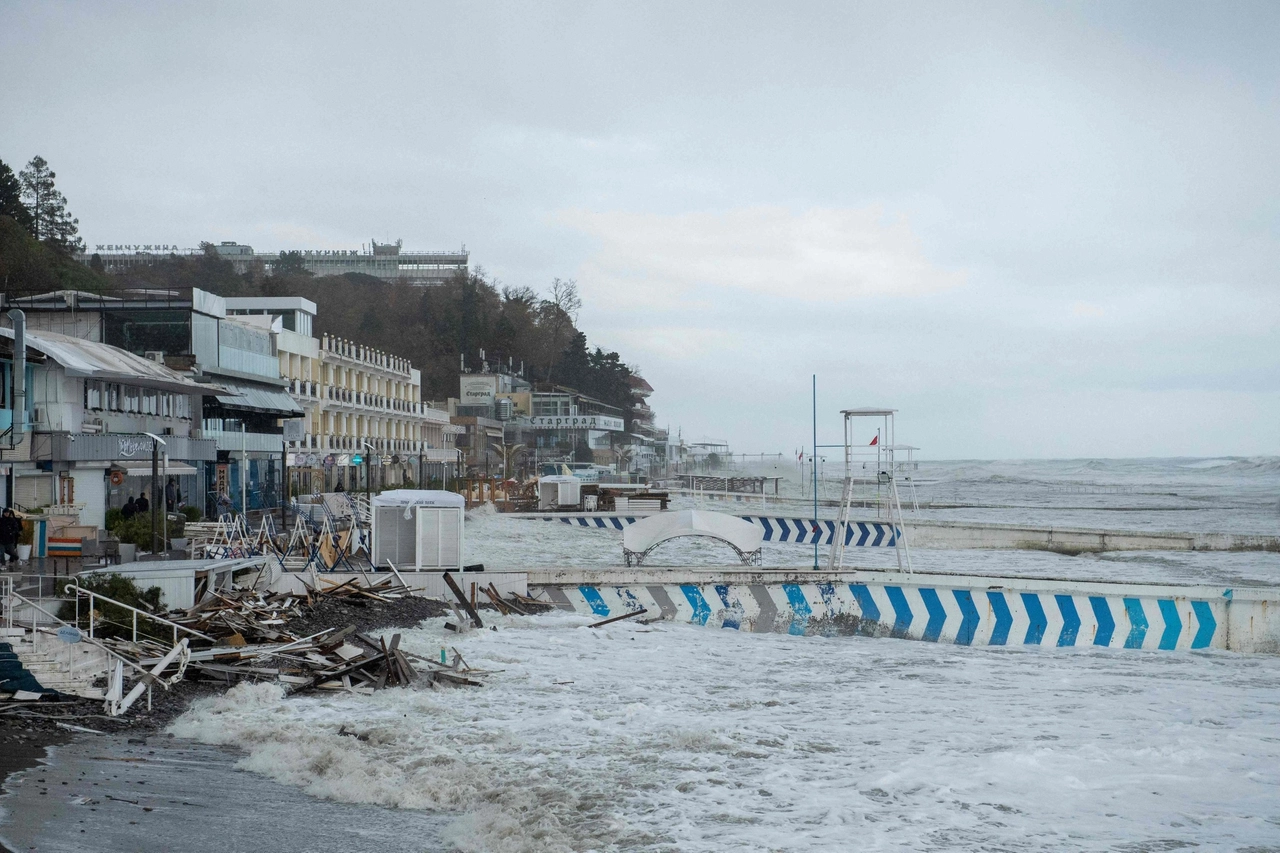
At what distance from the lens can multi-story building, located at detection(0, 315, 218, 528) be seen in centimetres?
2427

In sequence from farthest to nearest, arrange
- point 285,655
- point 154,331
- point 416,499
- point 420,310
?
point 420,310 < point 154,331 < point 416,499 < point 285,655

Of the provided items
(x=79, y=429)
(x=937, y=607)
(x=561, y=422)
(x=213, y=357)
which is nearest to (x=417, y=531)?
(x=937, y=607)

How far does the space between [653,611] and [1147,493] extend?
2842 inches

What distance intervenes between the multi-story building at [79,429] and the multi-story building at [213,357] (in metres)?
2.62

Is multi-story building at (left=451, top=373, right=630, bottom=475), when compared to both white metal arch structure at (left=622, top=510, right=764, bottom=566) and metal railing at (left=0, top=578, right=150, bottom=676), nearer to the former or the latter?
white metal arch structure at (left=622, top=510, right=764, bottom=566)

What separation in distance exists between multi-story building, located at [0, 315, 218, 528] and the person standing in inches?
74.4

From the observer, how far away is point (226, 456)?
45.0 metres

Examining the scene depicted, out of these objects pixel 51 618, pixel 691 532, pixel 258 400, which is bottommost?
pixel 51 618

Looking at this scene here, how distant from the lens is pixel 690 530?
24.0 meters

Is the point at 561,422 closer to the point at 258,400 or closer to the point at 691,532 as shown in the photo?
the point at 258,400

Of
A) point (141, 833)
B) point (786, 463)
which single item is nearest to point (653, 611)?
point (141, 833)

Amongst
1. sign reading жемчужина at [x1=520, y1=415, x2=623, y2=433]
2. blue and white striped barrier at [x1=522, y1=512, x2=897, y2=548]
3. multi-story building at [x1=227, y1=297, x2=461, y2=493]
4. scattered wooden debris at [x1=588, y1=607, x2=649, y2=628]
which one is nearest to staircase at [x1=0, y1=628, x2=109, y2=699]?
scattered wooden debris at [x1=588, y1=607, x2=649, y2=628]

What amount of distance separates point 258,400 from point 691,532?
1143 inches

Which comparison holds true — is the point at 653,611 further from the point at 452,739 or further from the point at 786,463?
the point at 786,463
